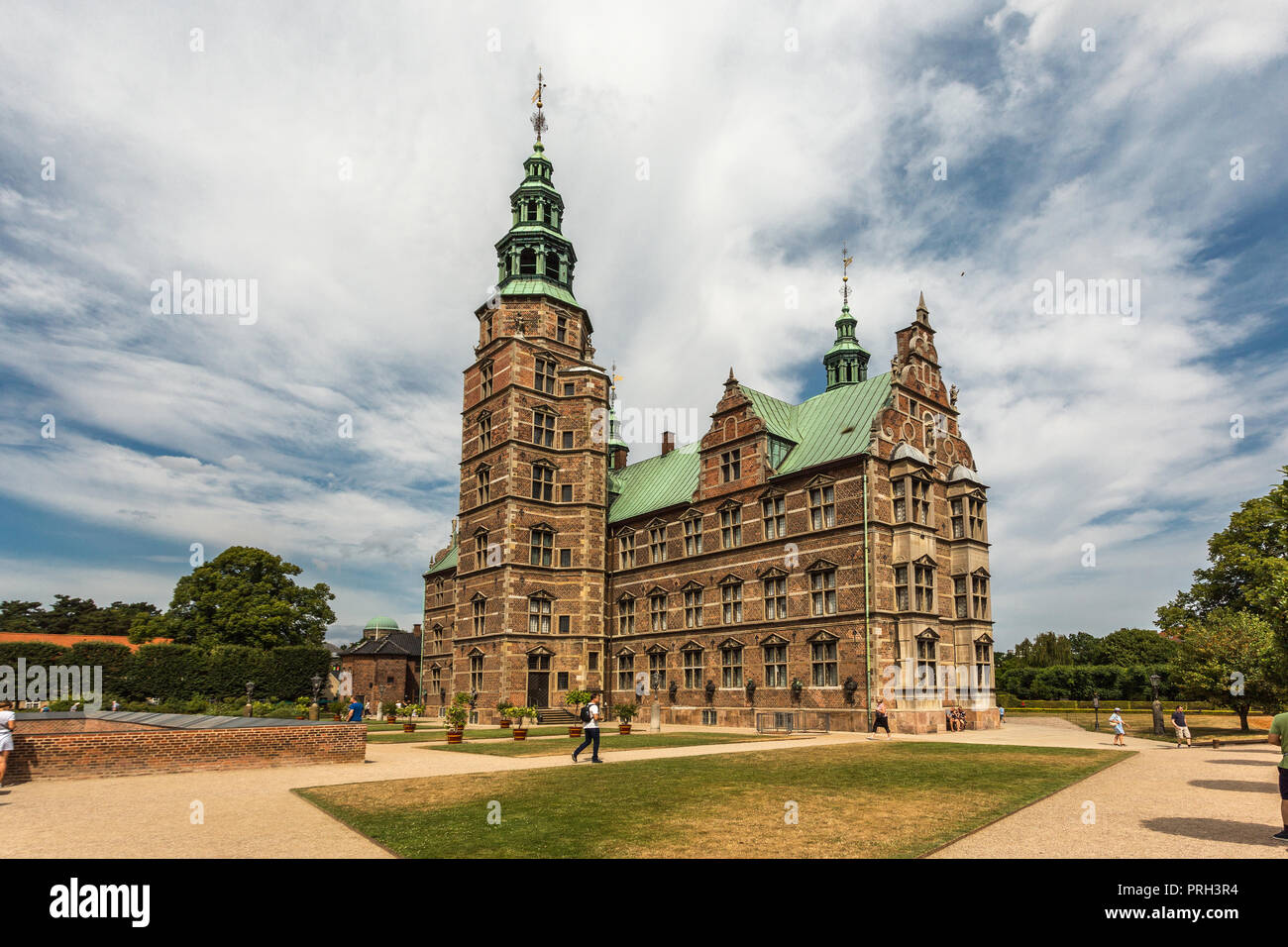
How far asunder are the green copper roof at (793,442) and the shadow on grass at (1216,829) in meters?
24.7

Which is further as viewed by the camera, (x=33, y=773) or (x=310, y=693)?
(x=310, y=693)

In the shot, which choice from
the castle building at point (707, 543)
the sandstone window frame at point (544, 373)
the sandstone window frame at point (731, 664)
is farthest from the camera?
the sandstone window frame at point (544, 373)

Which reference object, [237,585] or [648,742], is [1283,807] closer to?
[648,742]

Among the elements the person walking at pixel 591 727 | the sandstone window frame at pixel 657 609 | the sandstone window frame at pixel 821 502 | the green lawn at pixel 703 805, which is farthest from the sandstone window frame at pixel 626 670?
the green lawn at pixel 703 805

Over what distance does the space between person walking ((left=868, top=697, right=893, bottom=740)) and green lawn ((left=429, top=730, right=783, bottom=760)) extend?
159 inches

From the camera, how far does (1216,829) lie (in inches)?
445

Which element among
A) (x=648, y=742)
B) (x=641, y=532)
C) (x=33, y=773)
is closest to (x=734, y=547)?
(x=641, y=532)

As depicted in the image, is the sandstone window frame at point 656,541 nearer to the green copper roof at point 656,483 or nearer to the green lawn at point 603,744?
the green copper roof at point 656,483

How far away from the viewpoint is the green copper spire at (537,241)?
51.7 metres

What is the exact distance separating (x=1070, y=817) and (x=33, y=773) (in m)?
20.5

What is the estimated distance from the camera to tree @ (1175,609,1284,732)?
29484 mm

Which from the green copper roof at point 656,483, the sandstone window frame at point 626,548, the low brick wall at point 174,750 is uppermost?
the green copper roof at point 656,483

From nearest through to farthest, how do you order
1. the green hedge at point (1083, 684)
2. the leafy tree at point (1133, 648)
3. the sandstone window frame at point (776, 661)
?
the sandstone window frame at point (776, 661) → the green hedge at point (1083, 684) → the leafy tree at point (1133, 648)
